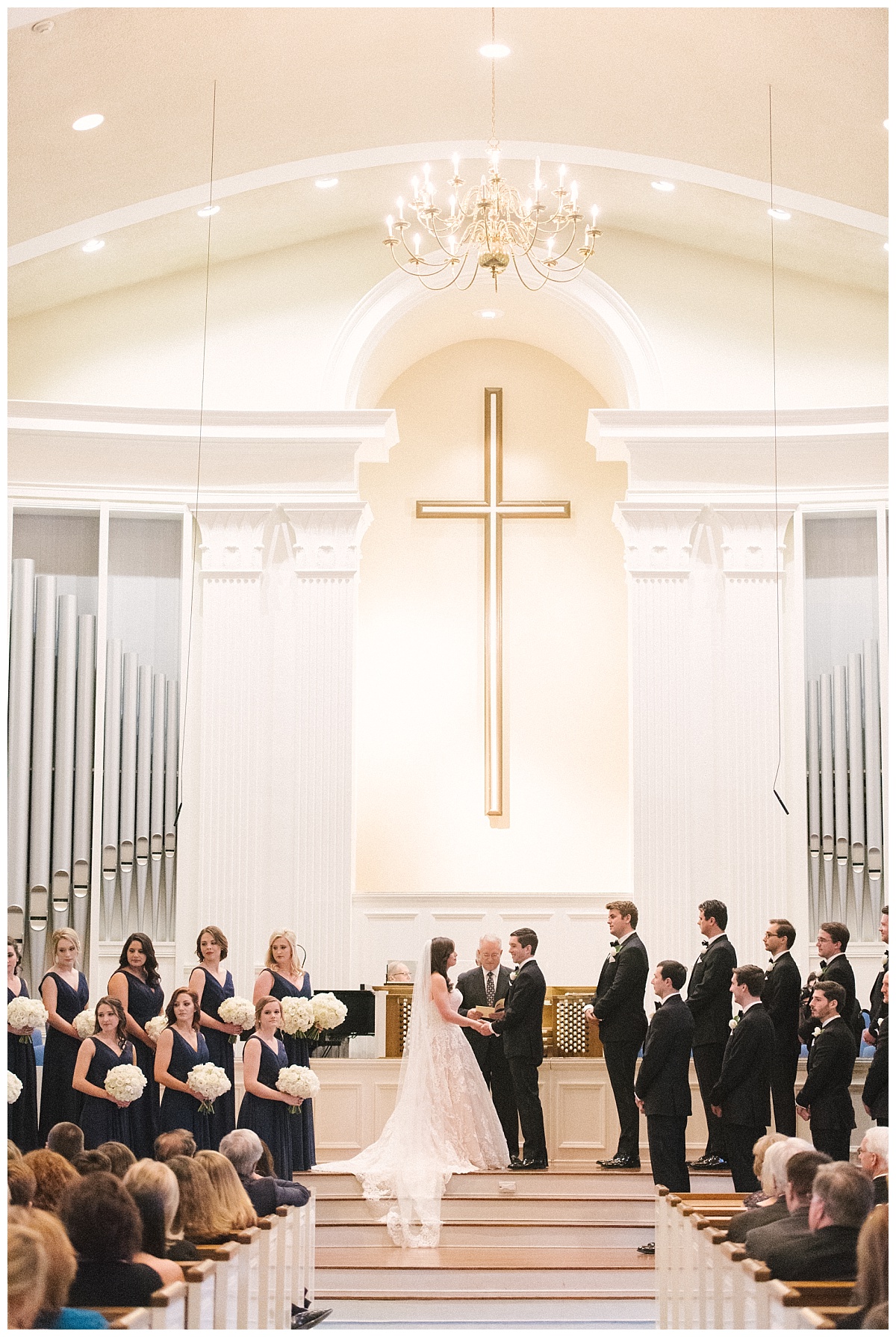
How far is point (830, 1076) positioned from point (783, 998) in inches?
39.3

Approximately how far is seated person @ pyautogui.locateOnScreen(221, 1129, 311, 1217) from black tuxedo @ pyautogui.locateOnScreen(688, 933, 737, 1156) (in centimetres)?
294

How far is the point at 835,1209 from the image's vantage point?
495 centimetres

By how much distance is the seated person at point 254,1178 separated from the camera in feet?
20.5

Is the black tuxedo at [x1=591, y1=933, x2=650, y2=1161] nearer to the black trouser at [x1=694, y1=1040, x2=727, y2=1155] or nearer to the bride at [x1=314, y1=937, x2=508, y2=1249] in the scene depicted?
the black trouser at [x1=694, y1=1040, x2=727, y2=1155]

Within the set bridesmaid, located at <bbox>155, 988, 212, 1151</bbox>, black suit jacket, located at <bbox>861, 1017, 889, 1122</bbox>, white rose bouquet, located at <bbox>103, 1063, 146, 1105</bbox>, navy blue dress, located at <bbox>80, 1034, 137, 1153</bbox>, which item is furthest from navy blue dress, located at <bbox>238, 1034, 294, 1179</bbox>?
black suit jacket, located at <bbox>861, 1017, 889, 1122</bbox>

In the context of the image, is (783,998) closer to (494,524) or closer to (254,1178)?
(254,1178)

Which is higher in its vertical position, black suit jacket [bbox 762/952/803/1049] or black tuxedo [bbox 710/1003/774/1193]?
black suit jacket [bbox 762/952/803/1049]

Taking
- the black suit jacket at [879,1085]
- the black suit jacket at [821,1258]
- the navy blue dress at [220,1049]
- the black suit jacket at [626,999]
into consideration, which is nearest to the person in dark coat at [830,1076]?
the black suit jacket at [879,1085]

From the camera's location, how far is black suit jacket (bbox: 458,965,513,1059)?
912 centimetres

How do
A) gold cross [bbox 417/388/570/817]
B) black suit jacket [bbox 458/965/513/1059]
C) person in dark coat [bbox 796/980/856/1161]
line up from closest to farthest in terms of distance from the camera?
1. person in dark coat [bbox 796/980/856/1161]
2. black suit jacket [bbox 458/965/513/1059]
3. gold cross [bbox 417/388/570/817]

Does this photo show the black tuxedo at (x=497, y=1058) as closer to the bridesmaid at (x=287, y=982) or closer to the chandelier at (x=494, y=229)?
the bridesmaid at (x=287, y=982)

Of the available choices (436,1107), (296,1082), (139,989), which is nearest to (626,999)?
(436,1107)

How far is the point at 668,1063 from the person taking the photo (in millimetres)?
7684

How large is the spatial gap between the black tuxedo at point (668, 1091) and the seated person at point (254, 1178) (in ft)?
6.72
